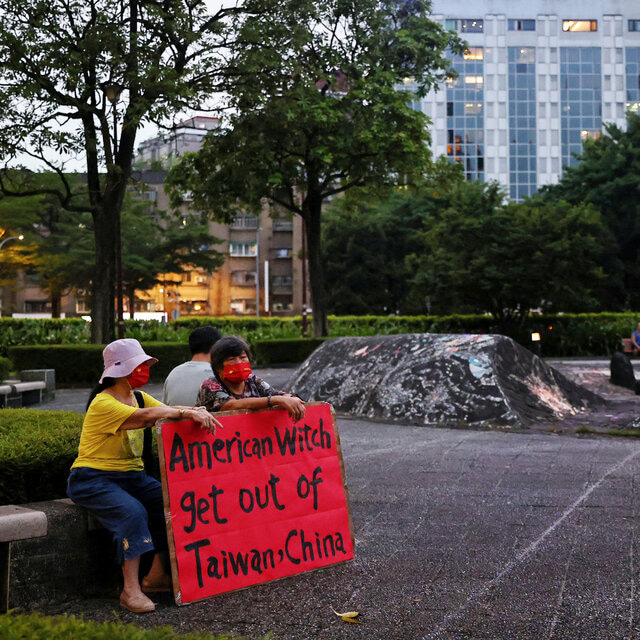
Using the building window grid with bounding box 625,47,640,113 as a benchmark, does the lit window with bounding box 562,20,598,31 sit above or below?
above

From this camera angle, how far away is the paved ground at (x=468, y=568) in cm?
419

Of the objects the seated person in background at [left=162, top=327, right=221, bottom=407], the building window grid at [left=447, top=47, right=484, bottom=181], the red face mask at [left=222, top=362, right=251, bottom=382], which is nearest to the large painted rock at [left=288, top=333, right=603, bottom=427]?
the seated person in background at [left=162, top=327, right=221, bottom=407]

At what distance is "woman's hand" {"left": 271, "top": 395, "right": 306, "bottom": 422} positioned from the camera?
4.98 metres

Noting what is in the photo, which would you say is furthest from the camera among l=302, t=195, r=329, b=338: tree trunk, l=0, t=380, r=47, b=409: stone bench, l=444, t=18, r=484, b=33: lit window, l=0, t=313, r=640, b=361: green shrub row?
l=444, t=18, r=484, b=33: lit window

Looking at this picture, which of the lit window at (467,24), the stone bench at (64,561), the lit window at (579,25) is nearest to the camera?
the stone bench at (64,561)

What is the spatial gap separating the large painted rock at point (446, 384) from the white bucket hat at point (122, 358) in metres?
8.15

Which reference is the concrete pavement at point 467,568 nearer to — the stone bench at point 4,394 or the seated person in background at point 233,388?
the seated person in background at point 233,388

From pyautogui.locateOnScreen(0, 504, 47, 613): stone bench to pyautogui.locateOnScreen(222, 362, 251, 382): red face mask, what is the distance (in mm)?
1290

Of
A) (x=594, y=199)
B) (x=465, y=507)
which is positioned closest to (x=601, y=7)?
(x=594, y=199)

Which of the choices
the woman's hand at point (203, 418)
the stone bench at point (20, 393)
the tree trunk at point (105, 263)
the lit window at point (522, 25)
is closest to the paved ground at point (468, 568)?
the woman's hand at point (203, 418)

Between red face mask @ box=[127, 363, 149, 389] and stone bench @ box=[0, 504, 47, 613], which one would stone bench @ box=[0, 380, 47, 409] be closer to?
red face mask @ box=[127, 363, 149, 389]

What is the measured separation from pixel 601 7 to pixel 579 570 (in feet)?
343

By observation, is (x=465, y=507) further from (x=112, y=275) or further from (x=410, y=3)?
(x=410, y=3)

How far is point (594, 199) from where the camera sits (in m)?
47.8
